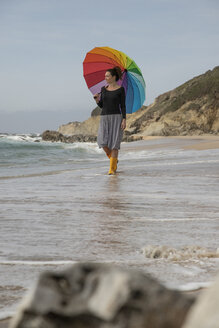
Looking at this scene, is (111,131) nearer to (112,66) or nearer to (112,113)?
(112,113)

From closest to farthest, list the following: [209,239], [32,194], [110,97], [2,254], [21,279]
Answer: [21,279]
[2,254]
[209,239]
[32,194]
[110,97]

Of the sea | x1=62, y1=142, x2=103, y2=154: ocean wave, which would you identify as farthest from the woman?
x1=62, y1=142, x2=103, y2=154: ocean wave

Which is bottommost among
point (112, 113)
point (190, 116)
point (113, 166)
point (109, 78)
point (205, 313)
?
point (113, 166)

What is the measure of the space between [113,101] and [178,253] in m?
6.28

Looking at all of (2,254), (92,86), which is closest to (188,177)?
(92,86)

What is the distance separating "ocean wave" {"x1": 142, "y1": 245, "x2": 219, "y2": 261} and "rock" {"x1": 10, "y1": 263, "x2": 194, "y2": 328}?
75.7 inches

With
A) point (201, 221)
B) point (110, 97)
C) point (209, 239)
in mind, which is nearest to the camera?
point (209, 239)

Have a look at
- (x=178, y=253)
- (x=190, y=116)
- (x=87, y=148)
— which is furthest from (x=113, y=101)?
(x=190, y=116)

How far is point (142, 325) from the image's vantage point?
0.91 metres

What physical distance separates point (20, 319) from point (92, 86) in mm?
9920

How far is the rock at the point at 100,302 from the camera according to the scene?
0.91m

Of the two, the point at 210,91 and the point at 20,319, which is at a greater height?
the point at 210,91

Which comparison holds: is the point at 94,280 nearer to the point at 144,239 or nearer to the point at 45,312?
the point at 45,312

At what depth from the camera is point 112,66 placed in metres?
10.6
